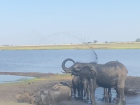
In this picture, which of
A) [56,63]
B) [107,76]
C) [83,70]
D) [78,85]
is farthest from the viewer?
[56,63]

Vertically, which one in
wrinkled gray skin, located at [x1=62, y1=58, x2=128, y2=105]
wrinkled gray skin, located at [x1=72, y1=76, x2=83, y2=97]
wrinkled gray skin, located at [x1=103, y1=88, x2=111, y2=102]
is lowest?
wrinkled gray skin, located at [x1=103, y1=88, x2=111, y2=102]

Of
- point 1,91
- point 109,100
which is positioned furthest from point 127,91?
point 1,91

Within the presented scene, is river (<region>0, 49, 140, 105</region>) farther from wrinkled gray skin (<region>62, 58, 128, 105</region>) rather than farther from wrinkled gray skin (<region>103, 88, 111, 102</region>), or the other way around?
wrinkled gray skin (<region>62, 58, 128, 105</region>)

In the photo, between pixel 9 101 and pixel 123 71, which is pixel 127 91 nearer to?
pixel 123 71

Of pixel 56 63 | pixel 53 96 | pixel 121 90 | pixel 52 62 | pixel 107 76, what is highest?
pixel 107 76

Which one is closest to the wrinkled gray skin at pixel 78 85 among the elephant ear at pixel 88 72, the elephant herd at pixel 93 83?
the elephant herd at pixel 93 83

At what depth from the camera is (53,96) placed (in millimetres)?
16438

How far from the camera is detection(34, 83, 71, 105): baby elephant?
16131 mm

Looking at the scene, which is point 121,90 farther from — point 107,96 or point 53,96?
point 53,96

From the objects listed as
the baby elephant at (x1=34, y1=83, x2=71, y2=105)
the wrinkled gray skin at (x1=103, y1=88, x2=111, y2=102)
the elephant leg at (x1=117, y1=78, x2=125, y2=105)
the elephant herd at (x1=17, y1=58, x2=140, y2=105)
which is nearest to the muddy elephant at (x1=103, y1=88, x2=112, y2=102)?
the wrinkled gray skin at (x1=103, y1=88, x2=111, y2=102)

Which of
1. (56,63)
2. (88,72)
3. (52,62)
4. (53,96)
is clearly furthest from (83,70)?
(52,62)

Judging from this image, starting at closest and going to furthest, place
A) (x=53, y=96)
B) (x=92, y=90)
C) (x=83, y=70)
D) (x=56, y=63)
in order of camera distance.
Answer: (x=92, y=90)
(x=53, y=96)
(x=83, y=70)
(x=56, y=63)

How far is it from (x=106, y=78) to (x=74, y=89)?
11.3 feet

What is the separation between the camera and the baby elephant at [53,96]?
16131 millimetres
